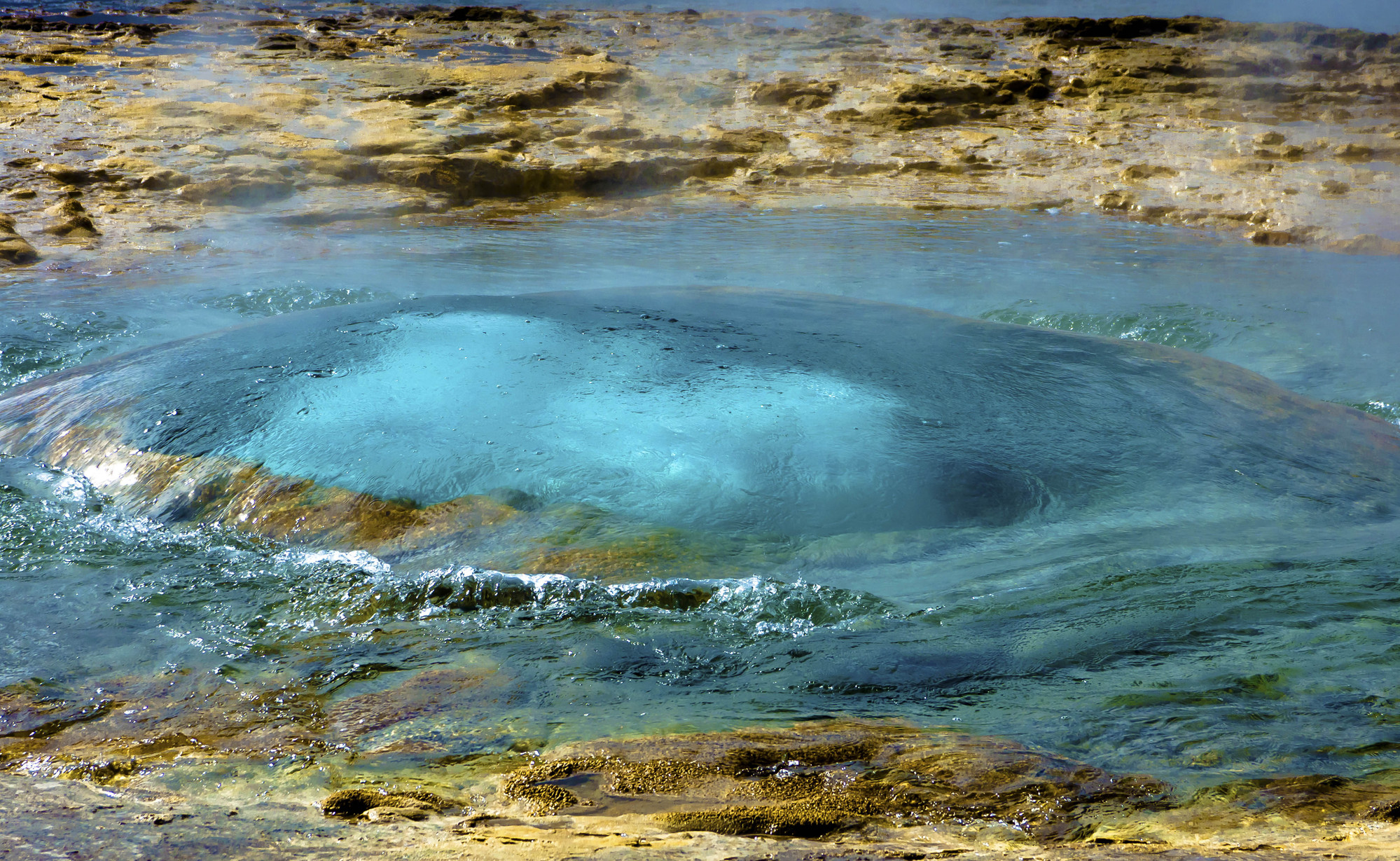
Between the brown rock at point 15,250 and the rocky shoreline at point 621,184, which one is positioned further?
the brown rock at point 15,250

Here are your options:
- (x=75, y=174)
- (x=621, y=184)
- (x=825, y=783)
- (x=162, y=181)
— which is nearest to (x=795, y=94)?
(x=621, y=184)

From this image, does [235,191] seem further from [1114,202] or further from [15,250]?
[1114,202]

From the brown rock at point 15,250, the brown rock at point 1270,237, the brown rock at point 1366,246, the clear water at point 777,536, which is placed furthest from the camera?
the brown rock at point 1270,237

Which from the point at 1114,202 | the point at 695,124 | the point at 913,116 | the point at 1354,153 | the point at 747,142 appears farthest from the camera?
the point at 913,116

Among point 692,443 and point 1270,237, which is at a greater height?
point 1270,237

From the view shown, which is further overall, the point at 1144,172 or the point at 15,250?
the point at 1144,172

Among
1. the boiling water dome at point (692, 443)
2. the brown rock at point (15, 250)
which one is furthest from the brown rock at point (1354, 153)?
the brown rock at point (15, 250)

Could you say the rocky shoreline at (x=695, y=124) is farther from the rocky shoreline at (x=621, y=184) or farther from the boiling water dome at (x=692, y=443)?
the boiling water dome at (x=692, y=443)
